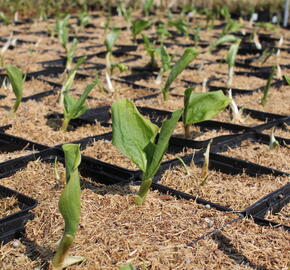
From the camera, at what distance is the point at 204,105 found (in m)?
2.53

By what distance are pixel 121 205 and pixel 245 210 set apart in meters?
0.47

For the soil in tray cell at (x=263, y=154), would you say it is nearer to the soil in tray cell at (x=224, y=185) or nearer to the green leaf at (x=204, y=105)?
the soil in tray cell at (x=224, y=185)

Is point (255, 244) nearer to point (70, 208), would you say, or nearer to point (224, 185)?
point (224, 185)

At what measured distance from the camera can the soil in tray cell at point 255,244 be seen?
1729 millimetres

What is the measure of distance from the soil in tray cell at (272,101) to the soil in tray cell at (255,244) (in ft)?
5.29

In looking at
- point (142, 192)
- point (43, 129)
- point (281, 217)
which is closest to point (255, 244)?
point (281, 217)

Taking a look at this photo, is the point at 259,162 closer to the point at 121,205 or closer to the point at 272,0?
the point at 121,205

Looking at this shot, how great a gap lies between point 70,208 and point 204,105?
46.8 inches

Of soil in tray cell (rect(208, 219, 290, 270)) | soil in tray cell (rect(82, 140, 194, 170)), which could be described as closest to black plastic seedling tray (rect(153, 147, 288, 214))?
soil in tray cell (rect(82, 140, 194, 170))

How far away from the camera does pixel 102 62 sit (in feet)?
16.5

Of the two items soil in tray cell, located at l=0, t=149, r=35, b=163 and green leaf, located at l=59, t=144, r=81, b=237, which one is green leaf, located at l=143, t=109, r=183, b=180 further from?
soil in tray cell, located at l=0, t=149, r=35, b=163

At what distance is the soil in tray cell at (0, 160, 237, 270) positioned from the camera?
1697 millimetres

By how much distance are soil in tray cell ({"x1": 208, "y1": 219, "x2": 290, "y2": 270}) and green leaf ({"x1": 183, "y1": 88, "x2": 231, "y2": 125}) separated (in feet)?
2.30

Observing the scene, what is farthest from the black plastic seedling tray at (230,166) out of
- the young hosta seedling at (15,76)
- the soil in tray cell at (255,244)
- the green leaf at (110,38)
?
the green leaf at (110,38)
